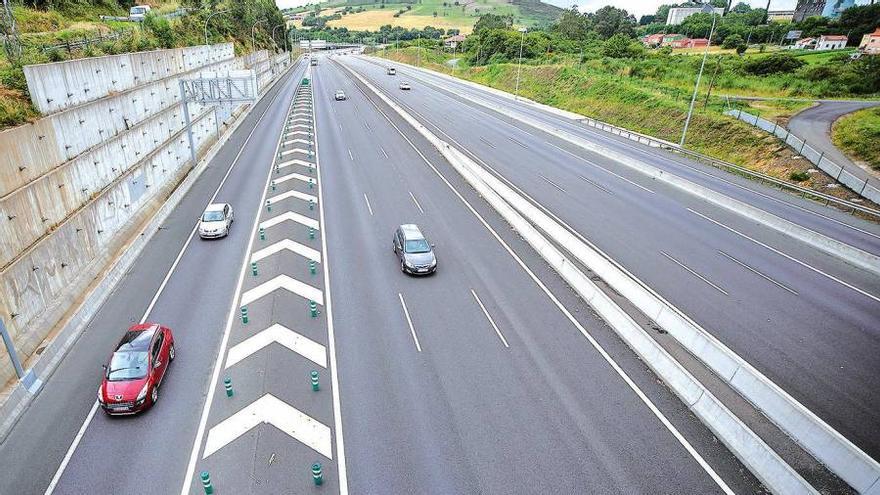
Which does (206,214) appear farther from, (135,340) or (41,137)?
(135,340)

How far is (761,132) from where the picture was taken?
43438mm

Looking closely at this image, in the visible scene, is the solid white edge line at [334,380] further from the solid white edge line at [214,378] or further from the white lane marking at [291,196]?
the white lane marking at [291,196]

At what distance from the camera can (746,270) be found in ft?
73.2

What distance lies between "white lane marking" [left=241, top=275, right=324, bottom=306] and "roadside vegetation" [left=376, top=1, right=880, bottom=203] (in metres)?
36.6

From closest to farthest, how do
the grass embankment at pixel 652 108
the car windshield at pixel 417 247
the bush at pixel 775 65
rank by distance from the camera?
the car windshield at pixel 417 247 → the grass embankment at pixel 652 108 → the bush at pixel 775 65

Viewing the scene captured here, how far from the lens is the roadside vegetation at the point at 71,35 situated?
19.4 m

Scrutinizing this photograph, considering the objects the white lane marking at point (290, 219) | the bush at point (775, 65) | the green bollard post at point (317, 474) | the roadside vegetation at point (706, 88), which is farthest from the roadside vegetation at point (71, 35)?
the bush at point (775, 65)

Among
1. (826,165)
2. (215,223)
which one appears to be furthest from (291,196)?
(826,165)

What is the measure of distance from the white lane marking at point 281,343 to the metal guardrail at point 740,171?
3249cm

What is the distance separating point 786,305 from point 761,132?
31.6 metres

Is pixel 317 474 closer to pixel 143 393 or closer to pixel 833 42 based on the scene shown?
pixel 143 393

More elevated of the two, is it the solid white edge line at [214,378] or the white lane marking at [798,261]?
the white lane marking at [798,261]

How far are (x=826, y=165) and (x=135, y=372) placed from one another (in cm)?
4545

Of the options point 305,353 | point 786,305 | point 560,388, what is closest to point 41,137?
point 305,353
